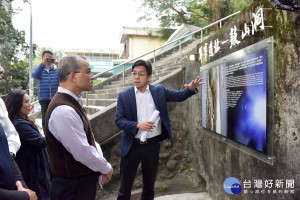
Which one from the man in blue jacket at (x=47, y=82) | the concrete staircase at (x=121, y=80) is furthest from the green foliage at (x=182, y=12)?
the man in blue jacket at (x=47, y=82)

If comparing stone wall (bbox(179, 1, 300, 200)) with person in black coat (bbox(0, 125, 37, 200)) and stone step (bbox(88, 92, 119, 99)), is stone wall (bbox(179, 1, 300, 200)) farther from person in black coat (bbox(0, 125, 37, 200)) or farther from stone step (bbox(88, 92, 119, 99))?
stone step (bbox(88, 92, 119, 99))

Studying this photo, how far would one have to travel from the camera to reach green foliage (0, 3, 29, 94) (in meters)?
11.8

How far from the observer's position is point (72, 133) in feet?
5.80

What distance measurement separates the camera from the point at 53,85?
4.68 m

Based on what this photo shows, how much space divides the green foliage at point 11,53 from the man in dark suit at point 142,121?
1015 cm

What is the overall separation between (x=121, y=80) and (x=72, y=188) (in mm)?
7486

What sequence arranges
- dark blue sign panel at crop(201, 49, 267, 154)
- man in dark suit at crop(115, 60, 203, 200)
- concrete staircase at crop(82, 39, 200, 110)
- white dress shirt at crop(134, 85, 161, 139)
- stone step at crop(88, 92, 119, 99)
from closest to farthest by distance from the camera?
1. dark blue sign panel at crop(201, 49, 267, 154)
2. man in dark suit at crop(115, 60, 203, 200)
3. white dress shirt at crop(134, 85, 161, 139)
4. concrete staircase at crop(82, 39, 200, 110)
5. stone step at crop(88, 92, 119, 99)

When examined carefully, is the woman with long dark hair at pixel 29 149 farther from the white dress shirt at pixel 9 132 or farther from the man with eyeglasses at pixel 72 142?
the man with eyeglasses at pixel 72 142

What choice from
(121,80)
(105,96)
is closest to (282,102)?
(105,96)

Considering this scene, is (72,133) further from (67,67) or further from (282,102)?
(282,102)

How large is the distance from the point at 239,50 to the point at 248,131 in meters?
0.94

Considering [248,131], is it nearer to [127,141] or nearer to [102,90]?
[127,141]

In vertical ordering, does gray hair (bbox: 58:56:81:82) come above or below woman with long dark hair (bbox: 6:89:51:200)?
above

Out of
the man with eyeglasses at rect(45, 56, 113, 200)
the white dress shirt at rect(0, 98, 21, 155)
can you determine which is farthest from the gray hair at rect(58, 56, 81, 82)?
the white dress shirt at rect(0, 98, 21, 155)
